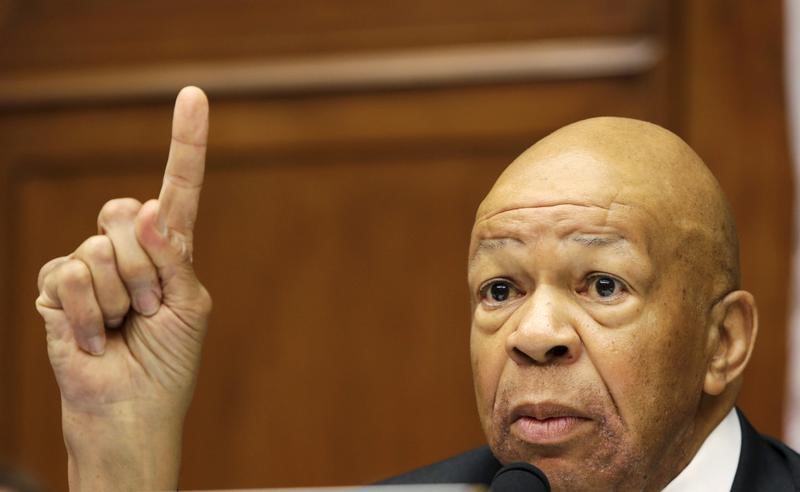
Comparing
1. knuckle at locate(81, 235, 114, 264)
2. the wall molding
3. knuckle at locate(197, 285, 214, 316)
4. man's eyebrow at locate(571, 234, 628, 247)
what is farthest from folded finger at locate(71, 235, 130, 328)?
the wall molding

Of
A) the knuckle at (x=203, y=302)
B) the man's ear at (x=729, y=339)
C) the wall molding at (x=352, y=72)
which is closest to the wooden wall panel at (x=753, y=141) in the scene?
the wall molding at (x=352, y=72)

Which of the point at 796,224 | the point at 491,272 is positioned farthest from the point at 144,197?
the point at 491,272

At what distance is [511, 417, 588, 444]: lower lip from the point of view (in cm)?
161

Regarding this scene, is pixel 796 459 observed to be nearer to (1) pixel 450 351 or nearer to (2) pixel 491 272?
(2) pixel 491 272

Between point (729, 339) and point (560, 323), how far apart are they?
0.86ft

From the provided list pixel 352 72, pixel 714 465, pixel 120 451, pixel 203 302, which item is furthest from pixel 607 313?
pixel 352 72

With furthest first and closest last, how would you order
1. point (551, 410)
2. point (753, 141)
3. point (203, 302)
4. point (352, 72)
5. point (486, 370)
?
point (352, 72)
point (753, 141)
point (203, 302)
point (486, 370)
point (551, 410)

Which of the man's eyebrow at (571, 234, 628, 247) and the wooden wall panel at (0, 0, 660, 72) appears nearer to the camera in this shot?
the man's eyebrow at (571, 234, 628, 247)

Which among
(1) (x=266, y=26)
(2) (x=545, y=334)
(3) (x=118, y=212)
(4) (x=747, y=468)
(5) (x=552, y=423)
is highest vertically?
(1) (x=266, y=26)

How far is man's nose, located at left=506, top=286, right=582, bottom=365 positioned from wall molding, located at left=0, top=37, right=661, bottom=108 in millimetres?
1518

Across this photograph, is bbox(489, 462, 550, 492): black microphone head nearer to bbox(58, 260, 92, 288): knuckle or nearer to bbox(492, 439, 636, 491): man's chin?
bbox(492, 439, 636, 491): man's chin

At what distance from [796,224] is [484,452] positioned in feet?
3.92

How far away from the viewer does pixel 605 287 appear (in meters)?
1.66

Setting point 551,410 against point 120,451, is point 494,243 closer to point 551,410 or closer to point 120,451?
point 551,410
